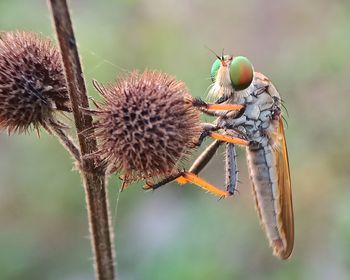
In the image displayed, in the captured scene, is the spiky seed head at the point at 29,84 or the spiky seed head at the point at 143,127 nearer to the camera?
the spiky seed head at the point at 143,127

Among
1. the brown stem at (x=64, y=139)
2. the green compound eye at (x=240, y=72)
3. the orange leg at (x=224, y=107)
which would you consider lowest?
the brown stem at (x=64, y=139)

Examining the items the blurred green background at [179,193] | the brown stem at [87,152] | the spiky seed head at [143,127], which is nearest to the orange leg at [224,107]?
the spiky seed head at [143,127]

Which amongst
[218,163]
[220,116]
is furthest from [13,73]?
[218,163]

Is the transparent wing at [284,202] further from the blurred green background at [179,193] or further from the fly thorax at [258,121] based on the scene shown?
the blurred green background at [179,193]

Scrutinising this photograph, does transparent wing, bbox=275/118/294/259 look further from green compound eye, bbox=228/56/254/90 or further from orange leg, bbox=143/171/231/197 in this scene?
orange leg, bbox=143/171/231/197

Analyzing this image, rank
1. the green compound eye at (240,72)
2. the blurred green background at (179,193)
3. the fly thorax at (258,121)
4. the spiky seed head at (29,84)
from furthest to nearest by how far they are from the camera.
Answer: the blurred green background at (179,193) < the fly thorax at (258,121) < the green compound eye at (240,72) < the spiky seed head at (29,84)

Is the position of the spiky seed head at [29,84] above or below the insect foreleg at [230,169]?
above

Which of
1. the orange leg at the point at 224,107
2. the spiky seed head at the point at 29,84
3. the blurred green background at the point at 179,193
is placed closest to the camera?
the spiky seed head at the point at 29,84

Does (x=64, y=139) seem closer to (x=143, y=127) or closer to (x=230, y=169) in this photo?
(x=143, y=127)
